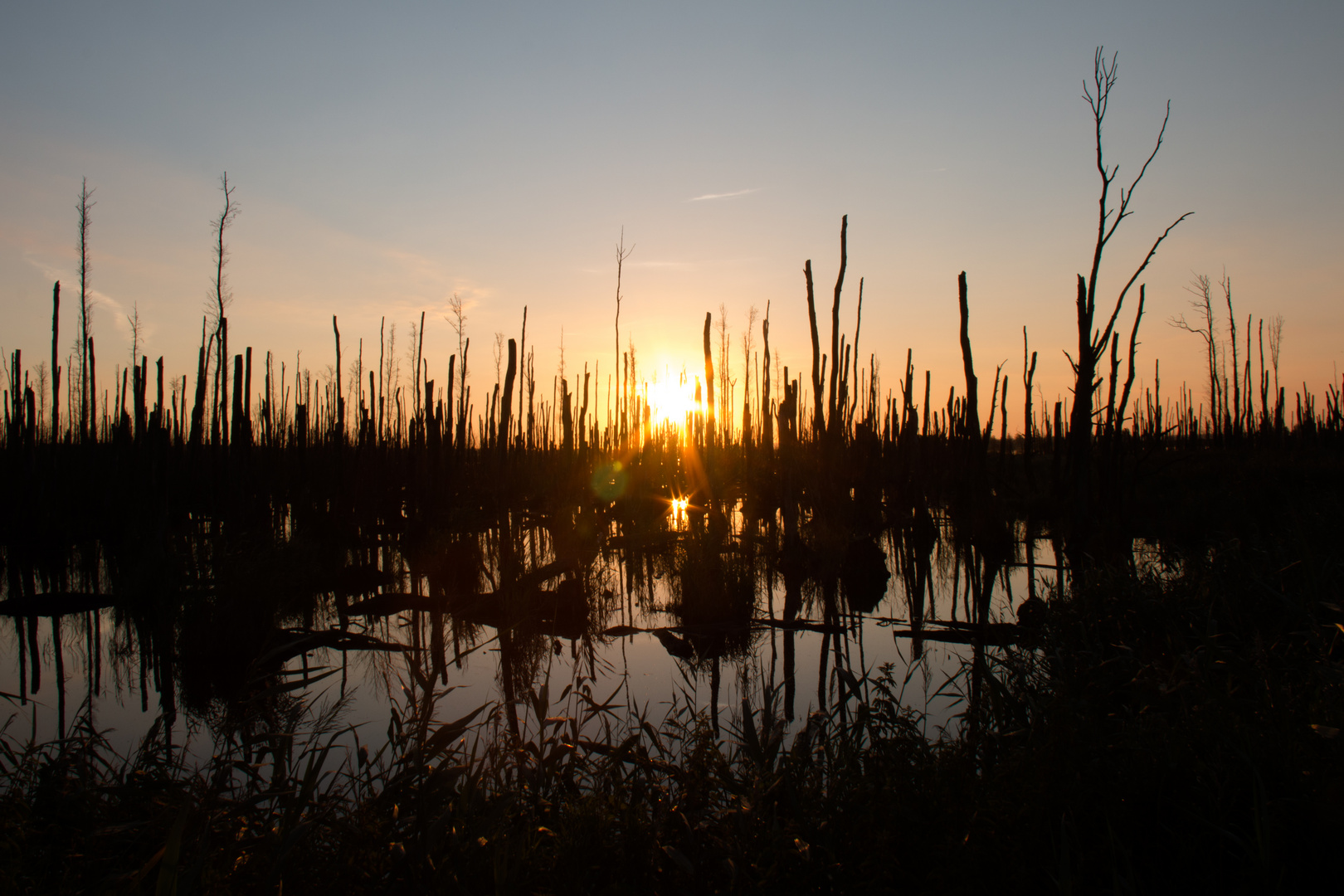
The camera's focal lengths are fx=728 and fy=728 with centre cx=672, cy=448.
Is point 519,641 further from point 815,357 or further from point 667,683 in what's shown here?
point 815,357

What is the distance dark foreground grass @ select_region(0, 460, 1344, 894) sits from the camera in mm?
1827

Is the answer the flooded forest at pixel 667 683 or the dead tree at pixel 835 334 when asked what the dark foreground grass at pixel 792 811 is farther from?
the dead tree at pixel 835 334

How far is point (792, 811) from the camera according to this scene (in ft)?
7.11

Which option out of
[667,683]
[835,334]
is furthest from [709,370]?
[667,683]

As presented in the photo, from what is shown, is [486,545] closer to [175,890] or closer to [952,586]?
[952,586]

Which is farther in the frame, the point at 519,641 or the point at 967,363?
the point at 967,363

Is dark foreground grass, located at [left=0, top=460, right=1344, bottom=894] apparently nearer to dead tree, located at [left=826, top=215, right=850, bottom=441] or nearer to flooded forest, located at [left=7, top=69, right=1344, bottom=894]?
flooded forest, located at [left=7, top=69, right=1344, bottom=894]

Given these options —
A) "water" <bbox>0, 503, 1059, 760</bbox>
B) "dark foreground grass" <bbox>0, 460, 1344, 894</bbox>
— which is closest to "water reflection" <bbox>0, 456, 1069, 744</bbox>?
"water" <bbox>0, 503, 1059, 760</bbox>

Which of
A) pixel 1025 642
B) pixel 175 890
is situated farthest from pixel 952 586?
pixel 175 890

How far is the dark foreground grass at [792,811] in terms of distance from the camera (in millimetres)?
1827

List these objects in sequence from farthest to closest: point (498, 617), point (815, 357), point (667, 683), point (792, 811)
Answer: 1. point (815, 357)
2. point (498, 617)
3. point (667, 683)
4. point (792, 811)

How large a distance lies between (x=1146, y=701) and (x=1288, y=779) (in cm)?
90

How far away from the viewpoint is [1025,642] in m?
4.30

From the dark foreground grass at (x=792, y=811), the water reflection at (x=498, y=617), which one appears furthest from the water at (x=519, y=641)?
the dark foreground grass at (x=792, y=811)
